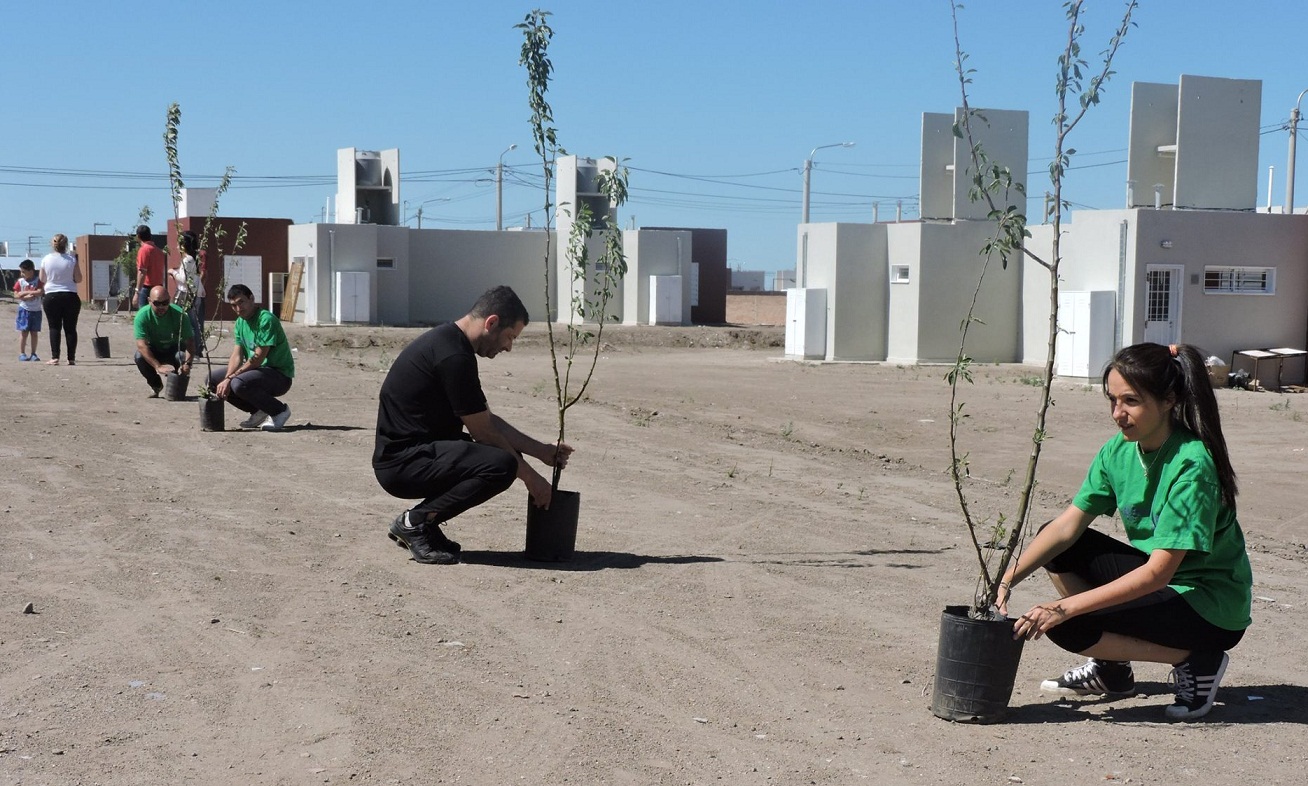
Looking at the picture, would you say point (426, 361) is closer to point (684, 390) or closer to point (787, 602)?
point (787, 602)

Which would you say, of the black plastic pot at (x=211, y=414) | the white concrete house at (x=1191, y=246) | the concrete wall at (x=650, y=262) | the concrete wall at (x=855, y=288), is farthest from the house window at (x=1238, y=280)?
the concrete wall at (x=650, y=262)

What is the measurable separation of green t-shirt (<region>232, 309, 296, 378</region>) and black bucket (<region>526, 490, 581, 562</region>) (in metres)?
5.78

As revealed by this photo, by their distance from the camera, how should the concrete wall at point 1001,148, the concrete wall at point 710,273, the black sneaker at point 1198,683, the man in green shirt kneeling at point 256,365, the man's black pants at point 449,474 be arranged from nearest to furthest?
1. the black sneaker at point 1198,683
2. the man's black pants at point 449,474
3. the man in green shirt kneeling at point 256,365
4. the concrete wall at point 1001,148
5. the concrete wall at point 710,273

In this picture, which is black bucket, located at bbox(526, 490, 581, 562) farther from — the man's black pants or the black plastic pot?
the black plastic pot

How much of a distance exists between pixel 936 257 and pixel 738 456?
18.0 meters

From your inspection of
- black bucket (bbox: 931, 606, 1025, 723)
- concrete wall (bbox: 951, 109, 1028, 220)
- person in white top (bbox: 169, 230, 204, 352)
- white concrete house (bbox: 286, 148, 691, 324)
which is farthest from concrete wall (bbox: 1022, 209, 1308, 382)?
black bucket (bbox: 931, 606, 1025, 723)

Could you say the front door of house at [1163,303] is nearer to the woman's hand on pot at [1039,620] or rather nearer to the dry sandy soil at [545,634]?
the dry sandy soil at [545,634]

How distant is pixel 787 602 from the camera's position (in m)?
6.73

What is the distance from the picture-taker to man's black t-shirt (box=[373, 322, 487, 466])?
7035 millimetres

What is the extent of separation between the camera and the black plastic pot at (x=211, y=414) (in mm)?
12648

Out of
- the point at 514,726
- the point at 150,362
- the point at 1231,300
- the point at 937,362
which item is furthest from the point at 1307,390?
the point at 514,726

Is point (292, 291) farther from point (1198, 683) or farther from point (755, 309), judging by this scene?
point (1198, 683)

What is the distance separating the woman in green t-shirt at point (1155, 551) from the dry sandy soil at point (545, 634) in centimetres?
26

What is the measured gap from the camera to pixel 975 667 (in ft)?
15.9
